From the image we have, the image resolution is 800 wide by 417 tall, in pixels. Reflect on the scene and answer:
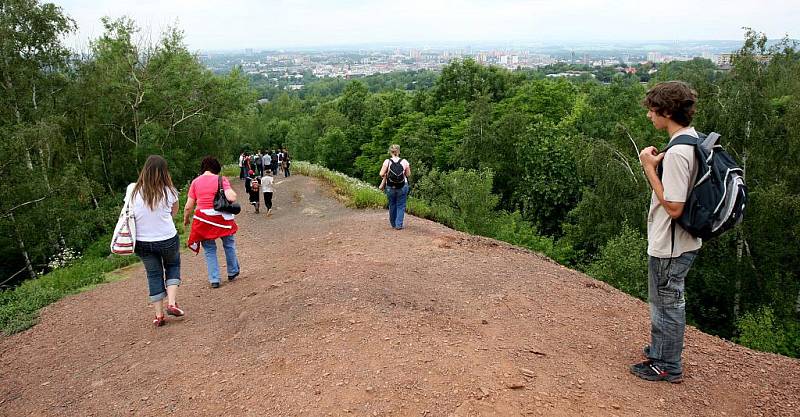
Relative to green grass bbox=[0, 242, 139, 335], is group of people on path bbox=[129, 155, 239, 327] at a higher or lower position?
higher

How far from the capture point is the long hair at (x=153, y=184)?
5.70 metres

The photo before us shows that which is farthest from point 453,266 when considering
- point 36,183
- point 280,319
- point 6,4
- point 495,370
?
point 6,4

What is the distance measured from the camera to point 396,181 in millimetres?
10125

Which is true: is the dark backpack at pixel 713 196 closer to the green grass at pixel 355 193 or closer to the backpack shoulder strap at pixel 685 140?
the backpack shoulder strap at pixel 685 140

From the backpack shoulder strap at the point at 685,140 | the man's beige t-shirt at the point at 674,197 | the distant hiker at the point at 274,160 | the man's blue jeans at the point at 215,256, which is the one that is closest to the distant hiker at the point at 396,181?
the man's blue jeans at the point at 215,256

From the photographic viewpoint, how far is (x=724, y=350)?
500 cm

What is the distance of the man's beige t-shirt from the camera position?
12.2 ft

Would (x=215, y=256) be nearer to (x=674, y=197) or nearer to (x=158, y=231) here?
(x=158, y=231)

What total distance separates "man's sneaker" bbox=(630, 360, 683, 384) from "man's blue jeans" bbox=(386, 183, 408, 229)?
21.2 ft

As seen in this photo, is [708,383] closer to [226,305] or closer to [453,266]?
[453,266]

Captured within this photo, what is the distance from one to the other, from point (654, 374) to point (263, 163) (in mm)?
21105

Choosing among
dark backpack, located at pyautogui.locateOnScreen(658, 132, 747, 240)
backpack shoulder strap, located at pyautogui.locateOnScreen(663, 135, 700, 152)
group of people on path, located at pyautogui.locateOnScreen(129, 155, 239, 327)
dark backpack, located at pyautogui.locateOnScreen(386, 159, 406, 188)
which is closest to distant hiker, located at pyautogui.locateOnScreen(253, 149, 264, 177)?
dark backpack, located at pyautogui.locateOnScreen(386, 159, 406, 188)

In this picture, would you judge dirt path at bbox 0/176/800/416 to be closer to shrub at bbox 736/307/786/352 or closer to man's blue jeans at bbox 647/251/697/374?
man's blue jeans at bbox 647/251/697/374

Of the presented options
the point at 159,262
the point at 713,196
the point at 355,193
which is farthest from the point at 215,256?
the point at 355,193
